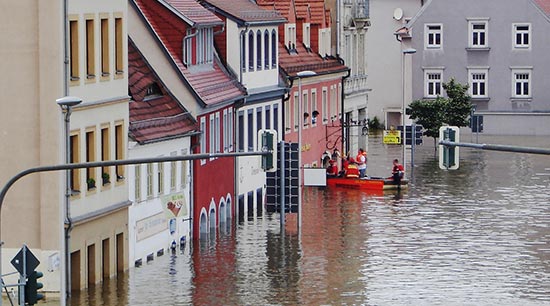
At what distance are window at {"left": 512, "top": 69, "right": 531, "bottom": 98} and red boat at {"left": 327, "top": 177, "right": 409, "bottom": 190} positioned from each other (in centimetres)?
2800

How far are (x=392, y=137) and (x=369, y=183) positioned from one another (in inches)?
902

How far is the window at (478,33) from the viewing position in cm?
10344

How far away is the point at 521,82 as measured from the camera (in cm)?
→ 10306

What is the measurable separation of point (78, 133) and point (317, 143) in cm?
3804

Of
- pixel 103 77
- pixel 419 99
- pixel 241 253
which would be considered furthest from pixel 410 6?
pixel 103 77

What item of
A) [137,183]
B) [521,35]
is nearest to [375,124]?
[521,35]

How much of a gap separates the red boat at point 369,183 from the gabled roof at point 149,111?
66.7 feet

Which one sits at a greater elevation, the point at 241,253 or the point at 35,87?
the point at 35,87

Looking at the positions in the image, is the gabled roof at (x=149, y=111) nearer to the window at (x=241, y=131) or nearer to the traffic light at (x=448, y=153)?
the window at (x=241, y=131)

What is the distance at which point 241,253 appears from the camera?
178 ft

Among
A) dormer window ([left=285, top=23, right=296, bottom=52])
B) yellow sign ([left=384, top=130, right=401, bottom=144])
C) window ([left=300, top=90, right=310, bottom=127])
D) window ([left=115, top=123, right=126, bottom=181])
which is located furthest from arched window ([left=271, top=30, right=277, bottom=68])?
yellow sign ([left=384, top=130, right=401, bottom=144])

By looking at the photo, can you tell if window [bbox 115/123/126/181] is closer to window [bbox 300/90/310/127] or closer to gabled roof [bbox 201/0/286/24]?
gabled roof [bbox 201/0/286/24]

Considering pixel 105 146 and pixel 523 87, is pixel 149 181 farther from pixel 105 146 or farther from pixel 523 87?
pixel 523 87

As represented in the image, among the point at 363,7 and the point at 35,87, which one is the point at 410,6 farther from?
the point at 35,87
